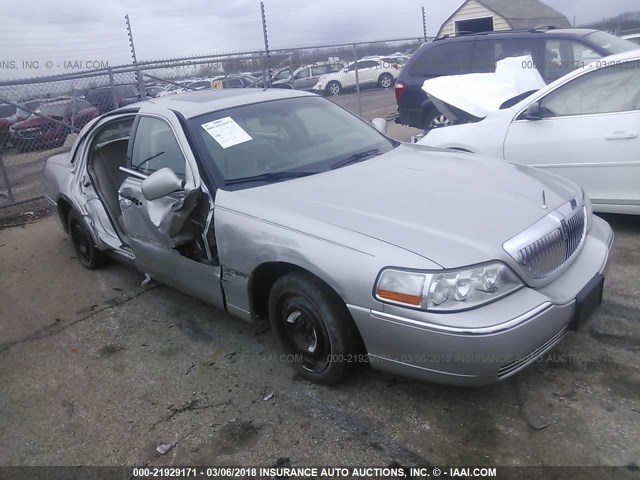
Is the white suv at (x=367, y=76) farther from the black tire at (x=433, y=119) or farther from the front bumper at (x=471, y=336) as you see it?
the front bumper at (x=471, y=336)

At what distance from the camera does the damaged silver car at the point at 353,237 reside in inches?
97.7

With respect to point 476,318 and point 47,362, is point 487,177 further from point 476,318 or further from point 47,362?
point 47,362

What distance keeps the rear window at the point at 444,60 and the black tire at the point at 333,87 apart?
14462mm

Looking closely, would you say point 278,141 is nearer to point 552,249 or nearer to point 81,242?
point 552,249

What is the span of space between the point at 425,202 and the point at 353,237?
528 millimetres

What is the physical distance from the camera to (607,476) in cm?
229

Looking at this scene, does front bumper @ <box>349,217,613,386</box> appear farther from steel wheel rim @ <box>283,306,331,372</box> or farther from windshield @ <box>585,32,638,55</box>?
windshield @ <box>585,32,638,55</box>

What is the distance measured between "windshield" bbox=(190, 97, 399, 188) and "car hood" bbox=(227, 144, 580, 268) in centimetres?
16

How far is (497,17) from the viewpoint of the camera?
2284cm

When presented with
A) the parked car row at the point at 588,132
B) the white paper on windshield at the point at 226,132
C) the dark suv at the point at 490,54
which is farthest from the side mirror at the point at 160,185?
the dark suv at the point at 490,54

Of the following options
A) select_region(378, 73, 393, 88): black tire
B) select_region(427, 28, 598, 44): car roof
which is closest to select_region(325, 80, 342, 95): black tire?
select_region(378, 73, 393, 88): black tire

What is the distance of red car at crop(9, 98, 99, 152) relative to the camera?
29.1 ft

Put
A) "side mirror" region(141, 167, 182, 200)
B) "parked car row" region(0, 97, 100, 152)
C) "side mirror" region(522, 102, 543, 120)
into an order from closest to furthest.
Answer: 1. "side mirror" region(141, 167, 182, 200)
2. "side mirror" region(522, 102, 543, 120)
3. "parked car row" region(0, 97, 100, 152)

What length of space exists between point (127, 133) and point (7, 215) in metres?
4.01
